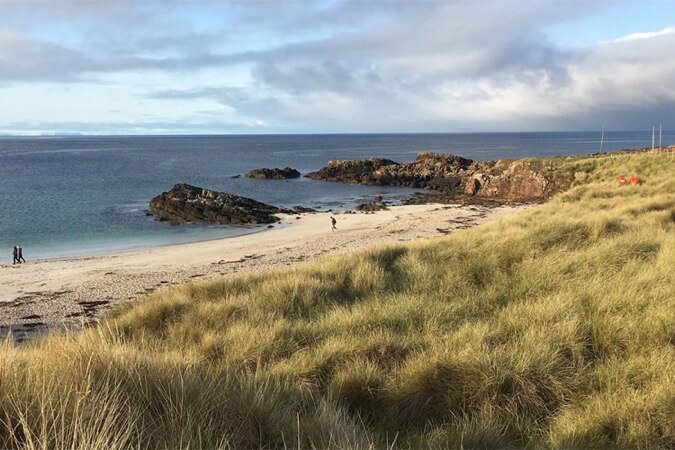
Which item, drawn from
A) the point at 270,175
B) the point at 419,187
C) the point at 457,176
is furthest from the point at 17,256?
the point at 270,175

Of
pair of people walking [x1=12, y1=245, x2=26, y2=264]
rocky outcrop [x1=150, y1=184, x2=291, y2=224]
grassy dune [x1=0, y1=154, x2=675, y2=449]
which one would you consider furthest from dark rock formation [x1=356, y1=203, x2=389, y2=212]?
grassy dune [x1=0, y1=154, x2=675, y2=449]

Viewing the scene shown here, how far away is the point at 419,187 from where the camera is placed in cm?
6119

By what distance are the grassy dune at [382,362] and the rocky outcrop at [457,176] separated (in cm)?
3583

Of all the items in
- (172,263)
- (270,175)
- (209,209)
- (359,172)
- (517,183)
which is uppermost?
(359,172)

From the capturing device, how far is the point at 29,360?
4.10 meters

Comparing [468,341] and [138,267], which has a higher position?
[468,341]

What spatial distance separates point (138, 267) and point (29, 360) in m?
20.1

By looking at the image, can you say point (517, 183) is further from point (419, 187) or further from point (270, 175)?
point (270, 175)

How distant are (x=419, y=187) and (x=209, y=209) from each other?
1148 inches

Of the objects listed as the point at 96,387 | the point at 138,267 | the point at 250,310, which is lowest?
the point at 138,267

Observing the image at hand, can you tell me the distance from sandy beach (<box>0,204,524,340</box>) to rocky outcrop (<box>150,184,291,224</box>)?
2961 millimetres

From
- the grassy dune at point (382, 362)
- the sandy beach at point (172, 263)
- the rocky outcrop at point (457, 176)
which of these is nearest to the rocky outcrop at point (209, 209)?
the sandy beach at point (172, 263)

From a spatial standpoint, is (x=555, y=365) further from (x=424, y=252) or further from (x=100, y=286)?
(x=100, y=286)

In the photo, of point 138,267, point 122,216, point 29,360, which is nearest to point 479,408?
point 29,360
